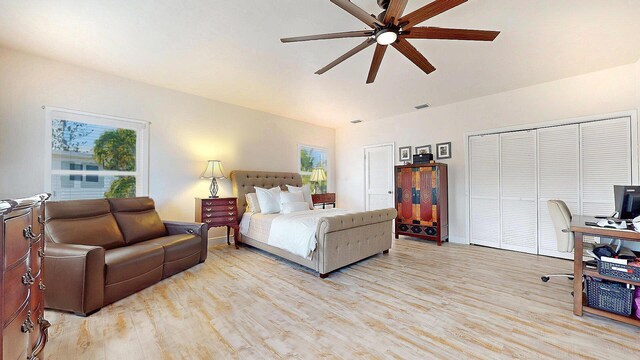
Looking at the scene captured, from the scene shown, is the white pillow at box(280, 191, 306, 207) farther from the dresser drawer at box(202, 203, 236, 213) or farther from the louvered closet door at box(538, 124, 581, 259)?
the louvered closet door at box(538, 124, 581, 259)

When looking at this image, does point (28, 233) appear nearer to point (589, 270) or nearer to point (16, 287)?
point (16, 287)

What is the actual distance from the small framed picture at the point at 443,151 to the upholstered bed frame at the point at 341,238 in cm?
174

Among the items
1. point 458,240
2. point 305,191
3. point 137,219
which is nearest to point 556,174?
point 458,240

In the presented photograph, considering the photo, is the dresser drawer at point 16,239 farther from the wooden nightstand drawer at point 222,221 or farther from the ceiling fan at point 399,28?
the wooden nightstand drawer at point 222,221

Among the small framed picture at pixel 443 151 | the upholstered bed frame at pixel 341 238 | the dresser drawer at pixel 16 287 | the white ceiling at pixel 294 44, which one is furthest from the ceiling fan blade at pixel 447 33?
the small framed picture at pixel 443 151

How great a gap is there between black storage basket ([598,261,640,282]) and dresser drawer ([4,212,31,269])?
12.0 feet

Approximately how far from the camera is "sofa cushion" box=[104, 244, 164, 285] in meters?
2.34

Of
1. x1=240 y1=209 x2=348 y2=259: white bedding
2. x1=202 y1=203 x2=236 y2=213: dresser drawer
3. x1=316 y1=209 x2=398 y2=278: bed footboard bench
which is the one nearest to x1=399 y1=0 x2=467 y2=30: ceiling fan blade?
x1=316 y1=209 x2=398 y2=278: bed footboard bench

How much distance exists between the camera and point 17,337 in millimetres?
1009

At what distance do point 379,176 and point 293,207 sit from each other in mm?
2477

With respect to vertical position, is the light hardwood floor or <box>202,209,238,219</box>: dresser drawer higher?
<box>202,209,238,219</box>: dresser drawer

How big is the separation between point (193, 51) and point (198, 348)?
302 centimetres

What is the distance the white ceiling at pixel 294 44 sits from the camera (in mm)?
2281

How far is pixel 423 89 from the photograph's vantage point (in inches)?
161
